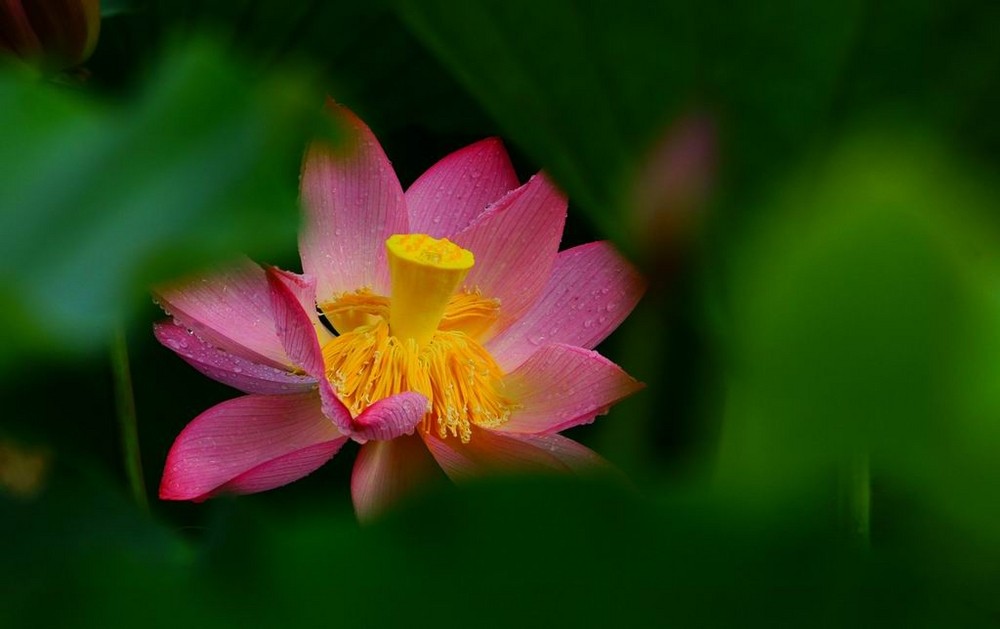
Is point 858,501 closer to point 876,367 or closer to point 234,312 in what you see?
point 876,367

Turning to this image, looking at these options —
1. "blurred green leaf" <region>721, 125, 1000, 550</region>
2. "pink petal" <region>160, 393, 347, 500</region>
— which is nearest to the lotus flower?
"pink petal" <region>160, 393, 347, 500</region>

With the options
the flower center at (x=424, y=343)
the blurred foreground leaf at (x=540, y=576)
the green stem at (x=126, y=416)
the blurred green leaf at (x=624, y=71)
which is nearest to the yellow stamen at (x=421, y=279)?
Answer: the flower center at (x=424, y=343)

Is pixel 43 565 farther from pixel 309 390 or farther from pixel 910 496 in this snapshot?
pixel 309 390

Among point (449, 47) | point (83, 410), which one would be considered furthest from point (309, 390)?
point (449, 47)

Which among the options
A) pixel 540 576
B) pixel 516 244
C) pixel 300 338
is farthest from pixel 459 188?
pixel 540 576

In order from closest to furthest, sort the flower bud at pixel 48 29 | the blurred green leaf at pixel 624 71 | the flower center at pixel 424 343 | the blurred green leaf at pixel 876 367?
the blurred green leaf at pixel 876 367, the blurred green leaf at pixel 624 71, the flower bud at pixel 48 29, the flower center at pixel 424 343

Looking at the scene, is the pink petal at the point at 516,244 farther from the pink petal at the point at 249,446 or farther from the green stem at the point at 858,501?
the green stem at the point at 858,501

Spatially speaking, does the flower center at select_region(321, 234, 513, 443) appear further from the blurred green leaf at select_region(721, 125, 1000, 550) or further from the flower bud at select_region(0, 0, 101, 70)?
the blurred green leaf at select_region(721, 125, 1000, 550)
